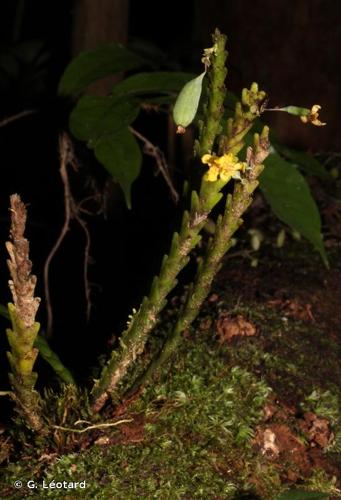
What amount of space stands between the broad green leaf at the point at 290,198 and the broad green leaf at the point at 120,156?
26 centimetres

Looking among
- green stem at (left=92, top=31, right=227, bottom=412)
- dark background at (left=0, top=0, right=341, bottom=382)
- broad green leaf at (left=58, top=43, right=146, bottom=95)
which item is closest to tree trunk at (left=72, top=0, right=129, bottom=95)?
dark background at (left=0, top=0, right=341, bottom=382)

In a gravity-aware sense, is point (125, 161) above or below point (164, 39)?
above

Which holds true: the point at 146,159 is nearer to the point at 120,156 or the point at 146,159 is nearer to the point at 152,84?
the point at 152,84

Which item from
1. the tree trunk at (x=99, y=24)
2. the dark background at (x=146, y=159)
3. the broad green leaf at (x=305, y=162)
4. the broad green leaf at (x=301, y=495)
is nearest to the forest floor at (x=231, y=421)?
the broad green leaf at (x=301, y=495)

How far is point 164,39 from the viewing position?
454cm

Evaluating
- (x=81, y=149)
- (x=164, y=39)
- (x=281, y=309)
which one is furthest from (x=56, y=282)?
(x=164, y=39)

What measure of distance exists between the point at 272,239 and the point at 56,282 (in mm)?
722

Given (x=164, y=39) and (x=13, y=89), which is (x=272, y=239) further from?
(x=164, y=39)

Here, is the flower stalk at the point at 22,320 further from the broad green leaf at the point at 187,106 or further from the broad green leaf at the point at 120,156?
the broad green leaf at the point at 120,156

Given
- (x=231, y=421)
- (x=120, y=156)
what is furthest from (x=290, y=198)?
(x=231, y=421)

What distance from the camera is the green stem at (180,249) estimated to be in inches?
37.2

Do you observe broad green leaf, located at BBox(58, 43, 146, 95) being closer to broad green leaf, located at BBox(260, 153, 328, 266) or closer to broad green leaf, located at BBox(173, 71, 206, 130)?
broad green leaf, located at BBox(260, 153, 328, 266)

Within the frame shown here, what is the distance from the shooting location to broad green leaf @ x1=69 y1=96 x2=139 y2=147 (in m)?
1.49

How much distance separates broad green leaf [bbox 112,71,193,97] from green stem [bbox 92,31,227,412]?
0.59 m
